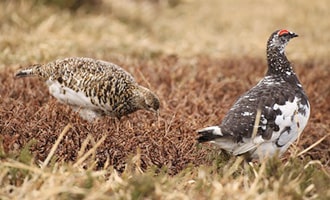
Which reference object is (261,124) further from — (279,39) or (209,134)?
(279,39)

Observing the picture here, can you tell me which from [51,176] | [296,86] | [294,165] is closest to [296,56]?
[296,86]

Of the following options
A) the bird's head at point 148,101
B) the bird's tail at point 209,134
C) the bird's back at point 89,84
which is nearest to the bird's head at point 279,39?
the bird's head at point 148,101

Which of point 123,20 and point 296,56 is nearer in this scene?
point 296,56

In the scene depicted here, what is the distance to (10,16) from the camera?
33.3ft

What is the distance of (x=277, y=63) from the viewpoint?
5.82 m

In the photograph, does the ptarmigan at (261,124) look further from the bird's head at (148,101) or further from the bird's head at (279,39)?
the bird's head at (148,101)

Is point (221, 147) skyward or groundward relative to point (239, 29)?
skyward

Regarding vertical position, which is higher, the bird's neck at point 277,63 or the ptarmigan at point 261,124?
the bird's neck at point 277,63

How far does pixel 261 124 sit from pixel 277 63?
1011 millimetres

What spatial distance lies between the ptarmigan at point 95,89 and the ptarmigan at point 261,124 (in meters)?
1.01

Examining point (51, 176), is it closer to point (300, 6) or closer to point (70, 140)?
point (70, 140)

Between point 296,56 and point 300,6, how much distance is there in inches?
191

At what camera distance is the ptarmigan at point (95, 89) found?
5695mm

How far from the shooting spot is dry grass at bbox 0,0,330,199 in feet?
13.0
